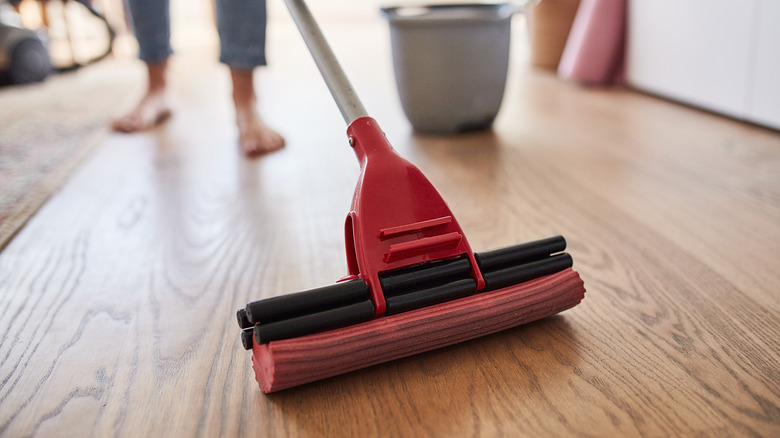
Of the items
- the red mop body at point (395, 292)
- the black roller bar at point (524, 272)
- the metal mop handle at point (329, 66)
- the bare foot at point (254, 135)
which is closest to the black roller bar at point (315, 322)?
the red mop body at point (395, 292)

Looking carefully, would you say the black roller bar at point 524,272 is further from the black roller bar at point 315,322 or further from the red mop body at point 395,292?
the black roller bar at point 315,322

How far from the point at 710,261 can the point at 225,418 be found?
66 cm

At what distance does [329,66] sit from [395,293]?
1.13 feet

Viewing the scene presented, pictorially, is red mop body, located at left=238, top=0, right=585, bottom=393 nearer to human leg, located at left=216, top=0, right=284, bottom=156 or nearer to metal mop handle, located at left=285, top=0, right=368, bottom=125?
→ metal mop handle, located at left=285, top=0, right=368, bottom=125

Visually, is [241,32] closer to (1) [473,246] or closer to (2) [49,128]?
(2) [49,128]

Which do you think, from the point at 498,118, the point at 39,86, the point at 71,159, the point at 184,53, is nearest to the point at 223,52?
the point at 71,159

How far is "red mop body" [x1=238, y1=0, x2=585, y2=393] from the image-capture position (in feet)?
1.86

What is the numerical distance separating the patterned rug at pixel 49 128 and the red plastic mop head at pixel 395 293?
2.13 ft

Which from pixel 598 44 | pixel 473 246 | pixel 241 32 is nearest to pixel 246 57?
pixel 241 32

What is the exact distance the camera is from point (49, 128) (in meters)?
1.79

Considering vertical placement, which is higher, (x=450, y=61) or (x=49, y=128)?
(x=450, y=61)

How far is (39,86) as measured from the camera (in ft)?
8.19

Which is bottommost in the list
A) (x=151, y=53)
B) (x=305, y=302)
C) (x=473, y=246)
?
(x=473, y=246)

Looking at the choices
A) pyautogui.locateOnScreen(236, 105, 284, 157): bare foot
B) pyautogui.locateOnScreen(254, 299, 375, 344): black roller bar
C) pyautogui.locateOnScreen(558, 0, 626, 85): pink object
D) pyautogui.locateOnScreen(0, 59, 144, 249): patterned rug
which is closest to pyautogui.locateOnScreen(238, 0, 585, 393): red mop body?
pyautogui.locateOnScreen(254, 299, 375, 344): black roller bar
